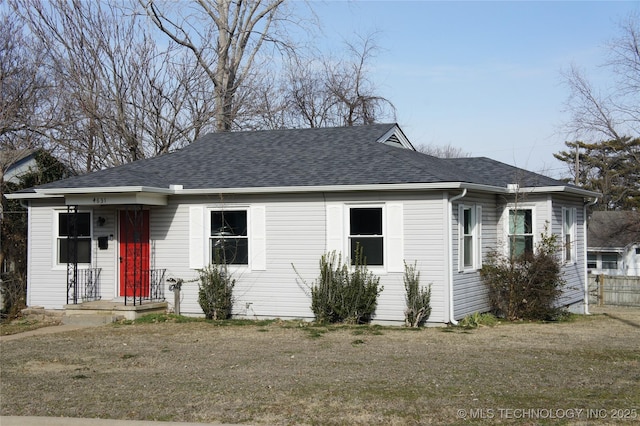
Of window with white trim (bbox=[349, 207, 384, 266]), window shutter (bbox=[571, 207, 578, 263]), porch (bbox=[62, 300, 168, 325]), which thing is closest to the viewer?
window with white trim (bbox=[349, 207, 384, 266])

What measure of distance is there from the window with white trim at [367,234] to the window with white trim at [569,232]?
6227mm

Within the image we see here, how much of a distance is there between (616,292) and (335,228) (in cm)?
1705

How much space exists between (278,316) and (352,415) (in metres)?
8.79

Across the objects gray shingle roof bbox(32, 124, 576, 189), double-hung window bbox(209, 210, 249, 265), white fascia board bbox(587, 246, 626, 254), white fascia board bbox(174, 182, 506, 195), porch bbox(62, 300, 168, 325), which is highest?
gray shingle roof bbox(32, 124, 576, 189)

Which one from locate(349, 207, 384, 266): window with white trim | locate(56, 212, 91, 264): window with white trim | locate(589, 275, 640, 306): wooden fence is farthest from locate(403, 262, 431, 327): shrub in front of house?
locate(589, 275, 640, 306): wooden fence

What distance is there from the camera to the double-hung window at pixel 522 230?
1794 cm

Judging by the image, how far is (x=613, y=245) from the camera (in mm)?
42094

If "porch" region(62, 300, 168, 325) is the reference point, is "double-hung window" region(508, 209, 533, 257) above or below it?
above

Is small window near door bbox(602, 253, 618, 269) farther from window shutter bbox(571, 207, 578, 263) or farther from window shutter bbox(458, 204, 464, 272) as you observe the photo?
window shutter bbox(458, 204, 464, 272)

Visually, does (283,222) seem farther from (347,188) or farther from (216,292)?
(216,292)

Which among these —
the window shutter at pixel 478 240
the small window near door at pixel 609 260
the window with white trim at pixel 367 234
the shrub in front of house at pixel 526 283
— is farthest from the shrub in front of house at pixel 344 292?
the small window near door at pixel 609 260

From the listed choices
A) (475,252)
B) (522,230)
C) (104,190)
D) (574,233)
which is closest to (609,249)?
(574,233)

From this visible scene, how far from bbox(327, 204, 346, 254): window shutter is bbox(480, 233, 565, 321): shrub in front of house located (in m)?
3.47

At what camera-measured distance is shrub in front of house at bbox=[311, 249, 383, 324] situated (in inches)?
601
